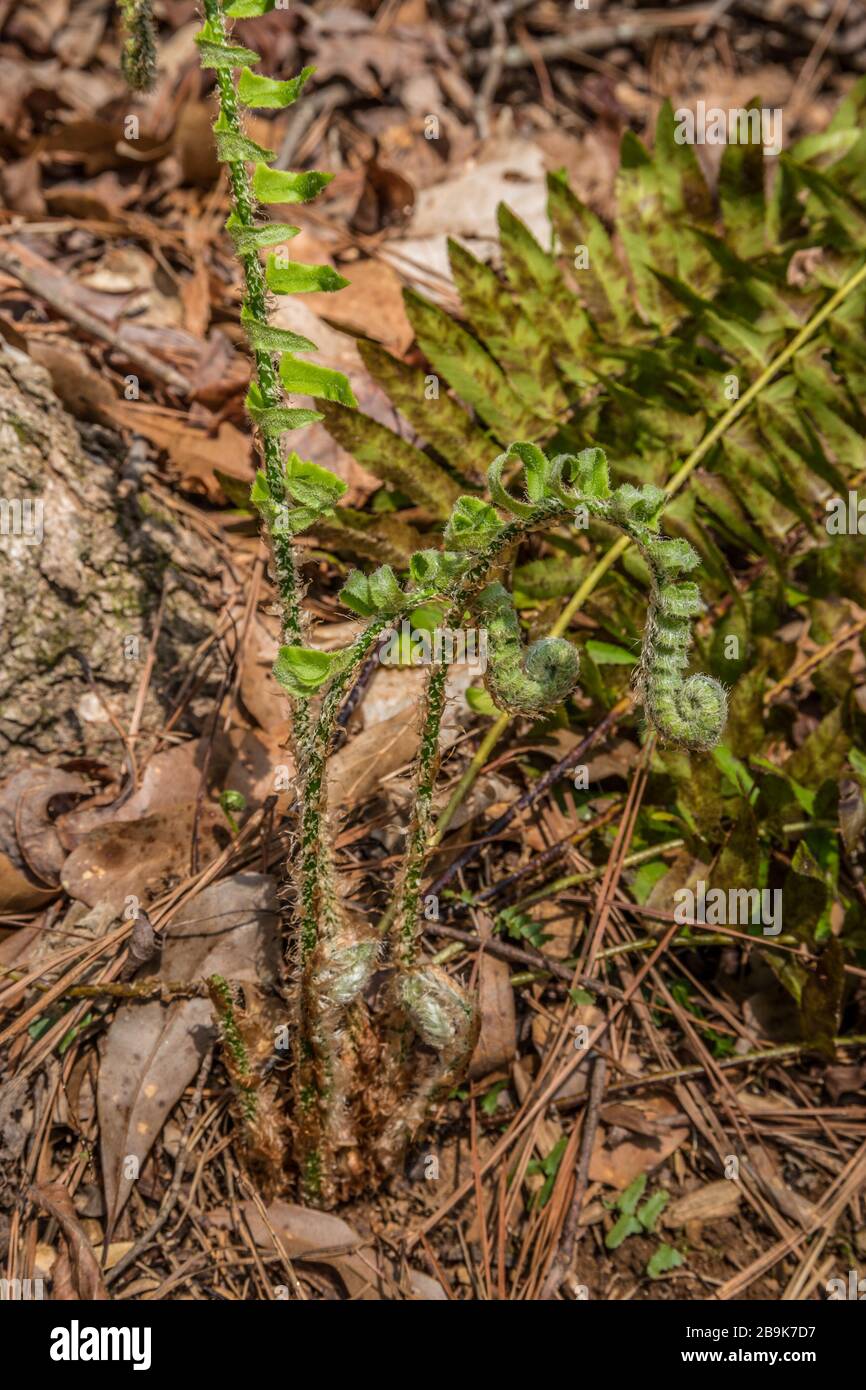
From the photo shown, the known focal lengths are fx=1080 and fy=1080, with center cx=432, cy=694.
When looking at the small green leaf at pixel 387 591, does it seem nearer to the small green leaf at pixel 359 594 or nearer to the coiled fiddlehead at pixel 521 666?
the small green leaf at pixel 359 594

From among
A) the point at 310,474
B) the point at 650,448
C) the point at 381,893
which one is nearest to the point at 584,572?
the point at 650,448

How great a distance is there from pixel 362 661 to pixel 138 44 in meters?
1.16

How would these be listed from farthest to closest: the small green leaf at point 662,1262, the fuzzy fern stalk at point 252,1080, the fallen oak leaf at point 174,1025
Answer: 1. the small green leaf at point 662,1262
2. the fallen oak leaf at point 174,1025
3. the fuzzy fern stalk at point 252,1080

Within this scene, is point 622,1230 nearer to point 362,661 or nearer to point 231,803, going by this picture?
point 231,803

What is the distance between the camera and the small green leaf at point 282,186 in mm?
1679

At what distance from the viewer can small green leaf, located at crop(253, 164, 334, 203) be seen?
5.51 ft

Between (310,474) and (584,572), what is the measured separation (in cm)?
124

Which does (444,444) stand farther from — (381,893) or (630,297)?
(381,893)

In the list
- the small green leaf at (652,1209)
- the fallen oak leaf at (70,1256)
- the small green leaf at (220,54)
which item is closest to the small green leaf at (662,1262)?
the small green leaf at (652,1209)

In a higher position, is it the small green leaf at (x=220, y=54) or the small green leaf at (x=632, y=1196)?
the small green leaf at (x=220, y=54)

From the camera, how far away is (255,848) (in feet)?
8.54

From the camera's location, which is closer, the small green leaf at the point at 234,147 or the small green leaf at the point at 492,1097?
the small green leaf at the point at 234,147

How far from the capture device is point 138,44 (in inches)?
73.8

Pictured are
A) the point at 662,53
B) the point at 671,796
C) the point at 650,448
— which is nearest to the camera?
the point at 671,796
